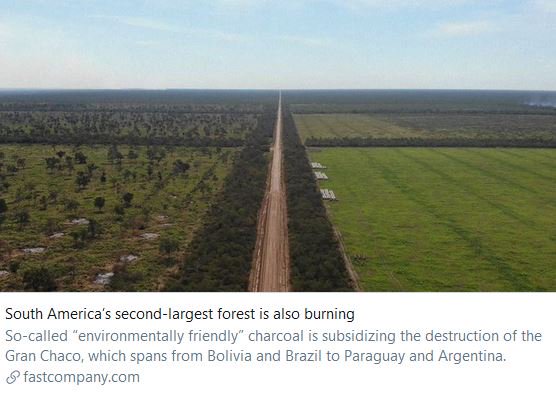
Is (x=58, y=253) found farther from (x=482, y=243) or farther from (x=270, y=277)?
(x=482, y=243)

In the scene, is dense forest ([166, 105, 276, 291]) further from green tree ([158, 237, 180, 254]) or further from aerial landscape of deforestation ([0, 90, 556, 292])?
green tree ([158, 237, 180, 254])

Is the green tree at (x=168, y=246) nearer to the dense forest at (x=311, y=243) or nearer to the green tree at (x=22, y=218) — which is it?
the dense forest at (x=311, y=243)

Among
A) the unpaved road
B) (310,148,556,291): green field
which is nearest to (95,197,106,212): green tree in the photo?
the unpaved road

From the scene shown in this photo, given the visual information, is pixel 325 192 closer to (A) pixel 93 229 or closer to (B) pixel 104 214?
(B) pixel 104 214

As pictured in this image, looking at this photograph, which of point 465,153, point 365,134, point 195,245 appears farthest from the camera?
point 365,134

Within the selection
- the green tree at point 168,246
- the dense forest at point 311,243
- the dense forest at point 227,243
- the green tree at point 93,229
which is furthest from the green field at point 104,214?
the dense forest at point 311,243
